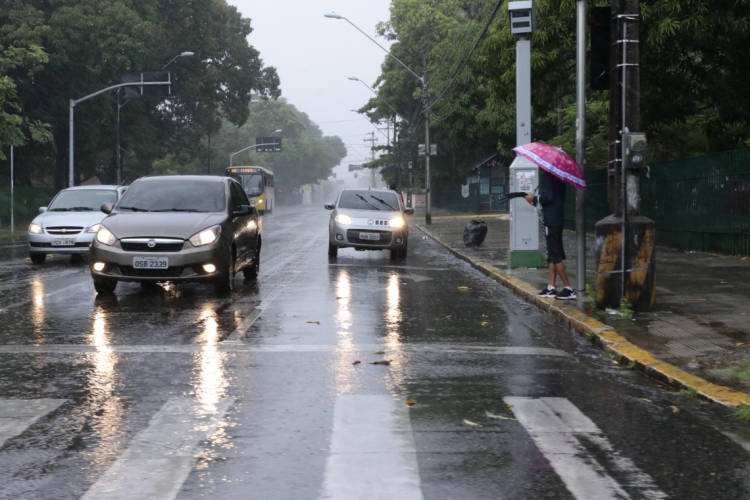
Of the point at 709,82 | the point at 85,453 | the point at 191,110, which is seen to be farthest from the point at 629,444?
the point at 191,110

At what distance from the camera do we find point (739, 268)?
15.3m

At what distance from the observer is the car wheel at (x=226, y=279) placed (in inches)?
487

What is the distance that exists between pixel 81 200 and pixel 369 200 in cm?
613

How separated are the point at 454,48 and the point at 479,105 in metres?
3.58

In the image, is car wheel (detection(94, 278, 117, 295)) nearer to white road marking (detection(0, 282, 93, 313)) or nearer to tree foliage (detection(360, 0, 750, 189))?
white road marking (detection(0, 282, 93, 313))

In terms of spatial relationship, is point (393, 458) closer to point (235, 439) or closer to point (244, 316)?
point (235, 439)

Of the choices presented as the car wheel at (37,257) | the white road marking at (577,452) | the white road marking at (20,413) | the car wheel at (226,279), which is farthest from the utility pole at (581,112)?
the car wheel at (37,257)

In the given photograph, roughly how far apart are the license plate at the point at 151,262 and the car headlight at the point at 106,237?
18.0 inches

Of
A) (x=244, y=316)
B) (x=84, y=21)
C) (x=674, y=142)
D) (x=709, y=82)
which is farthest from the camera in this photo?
(x=84, y=21)

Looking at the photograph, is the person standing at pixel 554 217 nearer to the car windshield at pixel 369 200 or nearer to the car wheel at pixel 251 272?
the car wheel at pixel 251 272

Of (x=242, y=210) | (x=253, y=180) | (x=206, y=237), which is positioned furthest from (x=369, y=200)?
(x=253, y=180)

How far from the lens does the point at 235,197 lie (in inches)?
563

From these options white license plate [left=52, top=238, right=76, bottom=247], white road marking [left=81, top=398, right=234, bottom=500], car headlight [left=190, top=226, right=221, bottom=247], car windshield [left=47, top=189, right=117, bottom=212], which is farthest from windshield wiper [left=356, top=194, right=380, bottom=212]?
white road marking [left=81, top=398, right=234, bottom=500]

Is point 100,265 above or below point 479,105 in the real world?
below
